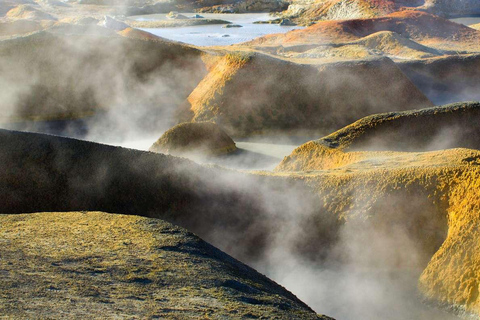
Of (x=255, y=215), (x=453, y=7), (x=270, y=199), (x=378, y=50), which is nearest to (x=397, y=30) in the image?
(x=378, y=50)

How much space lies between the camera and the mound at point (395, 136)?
24.1 feet

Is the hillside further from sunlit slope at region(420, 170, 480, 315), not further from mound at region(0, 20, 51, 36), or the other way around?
mound at region(0, 20, 51, 36)

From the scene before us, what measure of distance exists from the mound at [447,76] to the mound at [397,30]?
21.4 ft

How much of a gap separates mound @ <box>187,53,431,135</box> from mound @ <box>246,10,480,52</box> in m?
9.96

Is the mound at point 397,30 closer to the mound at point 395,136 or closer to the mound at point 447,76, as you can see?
the mound at point 447,76

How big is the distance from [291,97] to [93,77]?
408cm

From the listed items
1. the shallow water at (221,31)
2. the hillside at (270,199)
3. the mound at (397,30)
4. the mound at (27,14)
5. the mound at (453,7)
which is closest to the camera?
the hillside at (270,199)

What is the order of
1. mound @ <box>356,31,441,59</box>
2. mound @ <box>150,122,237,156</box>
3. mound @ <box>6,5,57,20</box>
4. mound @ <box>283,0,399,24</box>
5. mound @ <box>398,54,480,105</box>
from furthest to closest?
mound @ <box>283,0,399,24</box>
mound @ <box>6,5,57,20</box>
mound @ <box>356,31,441,59</box>
mound @ <box>398,54,480,105</box>
mound @ <box>150,122,237,156</box>

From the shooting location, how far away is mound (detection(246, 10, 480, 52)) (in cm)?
2339

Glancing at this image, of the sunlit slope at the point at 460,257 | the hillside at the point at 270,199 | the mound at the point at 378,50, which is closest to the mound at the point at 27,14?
the mound at the point at 378,50

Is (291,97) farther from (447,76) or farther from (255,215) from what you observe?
(255,215)

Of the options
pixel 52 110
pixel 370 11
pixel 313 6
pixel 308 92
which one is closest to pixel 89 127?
pixel 52 110

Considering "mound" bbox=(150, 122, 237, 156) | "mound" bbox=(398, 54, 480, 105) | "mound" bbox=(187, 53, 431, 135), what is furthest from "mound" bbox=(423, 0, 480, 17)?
"mound" bbox=(150, 122, 237, 156)

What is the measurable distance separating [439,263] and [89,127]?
8782 mm
